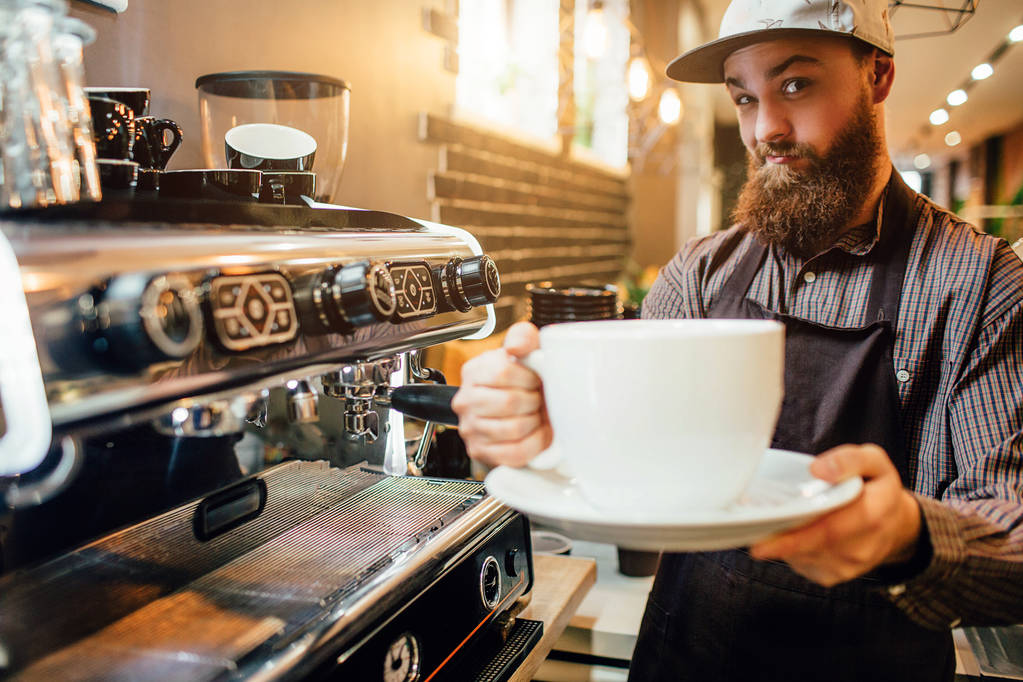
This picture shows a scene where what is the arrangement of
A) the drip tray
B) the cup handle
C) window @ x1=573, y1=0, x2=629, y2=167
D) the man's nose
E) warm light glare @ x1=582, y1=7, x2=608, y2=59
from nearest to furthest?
1. the drip tray
2. the cup handle
3. the man's nose
4. warm light glare @ x1=582, y1=7, x2=608, y2=59
5. window @ x1=573, y1=0, x2=629, y2=167

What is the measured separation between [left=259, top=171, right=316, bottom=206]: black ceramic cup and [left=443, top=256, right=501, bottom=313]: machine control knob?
0.18 metres

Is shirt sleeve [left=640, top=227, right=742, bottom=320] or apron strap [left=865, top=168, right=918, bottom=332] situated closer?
apron strap [left=865, top=168, right=918, bottom=332]

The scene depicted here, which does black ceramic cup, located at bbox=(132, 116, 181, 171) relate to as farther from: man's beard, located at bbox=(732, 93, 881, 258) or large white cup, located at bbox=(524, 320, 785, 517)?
man's beard, located at bbox=(732, 93, 881, 258)

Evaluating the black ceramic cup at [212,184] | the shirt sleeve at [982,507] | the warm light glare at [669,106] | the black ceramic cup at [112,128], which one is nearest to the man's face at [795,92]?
the shirt sleeve at [982,507]

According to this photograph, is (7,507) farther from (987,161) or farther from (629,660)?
(987,161)

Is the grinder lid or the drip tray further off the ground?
the grinder lid

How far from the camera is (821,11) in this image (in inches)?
38.3

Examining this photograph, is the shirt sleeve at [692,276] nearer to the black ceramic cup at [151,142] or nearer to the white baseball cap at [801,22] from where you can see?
the white baseball cap at [801,22]

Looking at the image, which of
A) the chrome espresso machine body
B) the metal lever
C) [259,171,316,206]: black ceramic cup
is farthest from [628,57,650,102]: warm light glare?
the metal lever

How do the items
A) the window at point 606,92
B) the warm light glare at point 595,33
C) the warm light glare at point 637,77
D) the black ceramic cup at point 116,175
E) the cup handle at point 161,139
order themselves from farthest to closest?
the window at point 606,92 < the warm light glare at point 637,77 < the warm light glare at point 595,33 < the cup handle at point 161,139 < the black ceramic cup at point 116,175

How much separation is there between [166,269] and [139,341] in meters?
0.06

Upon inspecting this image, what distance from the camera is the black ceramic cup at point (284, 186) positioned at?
848mm

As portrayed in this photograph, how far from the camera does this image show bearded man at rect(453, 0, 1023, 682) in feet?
2.85

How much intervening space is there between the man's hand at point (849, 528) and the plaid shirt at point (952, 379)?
0.29 feet
